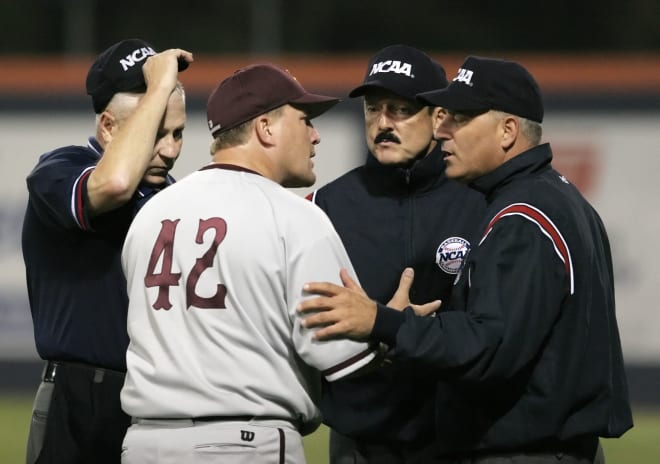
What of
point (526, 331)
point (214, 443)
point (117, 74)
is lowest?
point (214, 443)

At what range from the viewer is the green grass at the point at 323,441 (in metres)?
8.77

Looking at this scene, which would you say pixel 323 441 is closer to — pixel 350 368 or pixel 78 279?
pixel 78 279

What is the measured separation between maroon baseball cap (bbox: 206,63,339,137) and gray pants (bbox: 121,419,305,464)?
918 mm

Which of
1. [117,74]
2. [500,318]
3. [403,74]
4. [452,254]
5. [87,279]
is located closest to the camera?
[500,318]

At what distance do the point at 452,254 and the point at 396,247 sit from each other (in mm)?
229

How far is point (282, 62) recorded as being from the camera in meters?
13.2

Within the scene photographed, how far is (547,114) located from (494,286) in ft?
25.8

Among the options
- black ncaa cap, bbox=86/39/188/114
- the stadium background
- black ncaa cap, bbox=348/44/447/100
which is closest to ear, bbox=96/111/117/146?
black ncaa cap, bbox=86/39/188/114

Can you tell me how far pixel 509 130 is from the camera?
4258 millimetres

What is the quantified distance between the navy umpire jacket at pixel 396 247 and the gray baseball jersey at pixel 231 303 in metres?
0.98

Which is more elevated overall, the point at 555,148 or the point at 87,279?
the point at 555,148

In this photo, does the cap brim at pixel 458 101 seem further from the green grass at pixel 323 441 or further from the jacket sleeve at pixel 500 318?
the green grass at pixel 323 441

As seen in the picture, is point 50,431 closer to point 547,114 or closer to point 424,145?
point 424,145

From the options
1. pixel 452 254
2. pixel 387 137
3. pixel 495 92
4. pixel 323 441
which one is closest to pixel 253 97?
pixel 495 92
